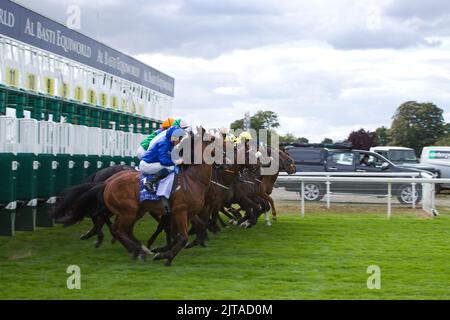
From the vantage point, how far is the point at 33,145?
33.3 ft

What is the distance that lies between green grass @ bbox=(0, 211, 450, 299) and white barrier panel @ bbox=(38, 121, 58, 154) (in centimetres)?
122

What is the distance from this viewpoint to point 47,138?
10742mm

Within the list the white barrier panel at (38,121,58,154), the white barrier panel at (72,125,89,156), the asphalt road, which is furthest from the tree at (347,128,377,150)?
the white barrier panel at (38,121,58,154)

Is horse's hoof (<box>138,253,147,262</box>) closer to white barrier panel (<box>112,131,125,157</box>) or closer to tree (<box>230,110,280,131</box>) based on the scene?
white barrier panel (<box>112,131,125,157</box>)

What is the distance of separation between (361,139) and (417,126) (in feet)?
15.8

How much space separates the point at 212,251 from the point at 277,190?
6.87 m

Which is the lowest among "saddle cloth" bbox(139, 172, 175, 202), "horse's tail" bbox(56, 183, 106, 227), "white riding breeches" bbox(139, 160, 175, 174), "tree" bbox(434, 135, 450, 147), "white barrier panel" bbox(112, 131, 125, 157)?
"horse's tail" bbox(56, 183, 106, 227)

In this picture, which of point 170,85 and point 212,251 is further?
point 170,85

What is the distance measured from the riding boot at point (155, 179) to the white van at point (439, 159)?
16502 mm

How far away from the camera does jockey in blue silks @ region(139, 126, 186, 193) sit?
347 inches

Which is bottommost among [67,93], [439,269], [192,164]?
[439,269]
